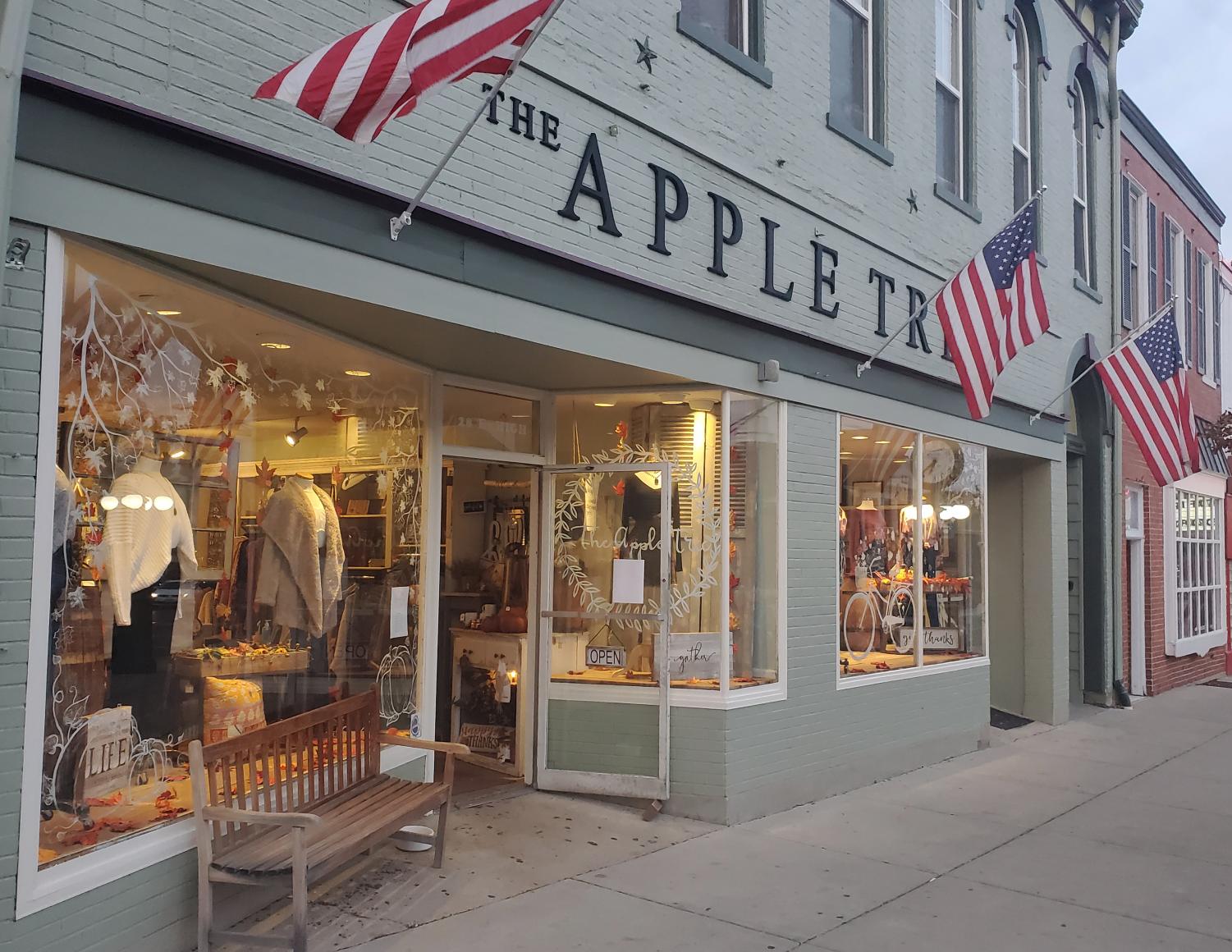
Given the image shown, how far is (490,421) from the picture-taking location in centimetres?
786

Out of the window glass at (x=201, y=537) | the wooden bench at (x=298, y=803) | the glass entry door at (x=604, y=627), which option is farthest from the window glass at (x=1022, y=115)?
the wooden bench at (x=298, y=803)

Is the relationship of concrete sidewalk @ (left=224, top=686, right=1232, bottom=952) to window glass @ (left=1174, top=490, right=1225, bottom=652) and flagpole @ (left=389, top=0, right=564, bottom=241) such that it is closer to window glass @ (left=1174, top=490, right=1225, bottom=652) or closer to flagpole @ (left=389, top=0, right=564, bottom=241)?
flagpole @ (left=389, top=0, right=564, bottom=241)

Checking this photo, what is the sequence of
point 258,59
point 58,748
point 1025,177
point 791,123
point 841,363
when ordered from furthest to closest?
1. point 1025,177
2. point 841,363
3. point 791,123
4. point 258,59
5. point 58,748

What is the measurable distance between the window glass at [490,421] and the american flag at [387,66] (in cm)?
306

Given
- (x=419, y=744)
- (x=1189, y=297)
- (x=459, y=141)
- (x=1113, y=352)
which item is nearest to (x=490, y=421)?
(x=419, y=744)

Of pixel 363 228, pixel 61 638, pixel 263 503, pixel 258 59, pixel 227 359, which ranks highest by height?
pixel 258 59

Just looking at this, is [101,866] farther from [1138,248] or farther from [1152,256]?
[1152,256]

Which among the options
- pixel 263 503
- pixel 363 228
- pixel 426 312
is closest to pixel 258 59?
pixel 363 228

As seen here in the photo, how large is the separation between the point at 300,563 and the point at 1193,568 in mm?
15836

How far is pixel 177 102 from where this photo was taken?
4680 mm

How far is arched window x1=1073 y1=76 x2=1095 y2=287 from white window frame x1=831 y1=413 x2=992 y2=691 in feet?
13.0

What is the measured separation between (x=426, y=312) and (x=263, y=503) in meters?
1.44

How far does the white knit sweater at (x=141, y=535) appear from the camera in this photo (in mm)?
5004

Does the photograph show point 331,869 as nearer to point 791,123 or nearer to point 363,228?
point 363,228
